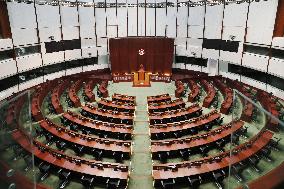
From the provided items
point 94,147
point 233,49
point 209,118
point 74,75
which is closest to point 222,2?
point 233,49

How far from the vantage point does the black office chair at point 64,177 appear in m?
10.7

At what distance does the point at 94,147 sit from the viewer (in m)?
12.6

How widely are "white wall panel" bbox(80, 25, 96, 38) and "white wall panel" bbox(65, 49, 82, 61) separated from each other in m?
1.72

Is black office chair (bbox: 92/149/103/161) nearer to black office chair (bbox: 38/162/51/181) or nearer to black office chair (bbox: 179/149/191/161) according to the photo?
black office chair (bbox: 38/162/51/181)

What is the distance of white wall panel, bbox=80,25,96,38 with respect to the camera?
2577 centimetres

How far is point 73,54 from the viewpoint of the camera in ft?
84.0

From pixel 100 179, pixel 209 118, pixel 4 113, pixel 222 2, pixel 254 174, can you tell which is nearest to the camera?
pixel 100 179

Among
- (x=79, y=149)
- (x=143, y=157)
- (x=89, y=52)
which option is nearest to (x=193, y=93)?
(x=143, y=157)

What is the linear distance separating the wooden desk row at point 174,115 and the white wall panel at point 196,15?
39.7ft

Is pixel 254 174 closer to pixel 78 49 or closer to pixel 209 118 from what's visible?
pixel 209 118

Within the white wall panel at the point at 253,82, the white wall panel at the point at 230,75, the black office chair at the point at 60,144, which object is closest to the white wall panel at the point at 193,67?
the white wall panel at the point at 230,75

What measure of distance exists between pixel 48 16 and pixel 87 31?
4423mm

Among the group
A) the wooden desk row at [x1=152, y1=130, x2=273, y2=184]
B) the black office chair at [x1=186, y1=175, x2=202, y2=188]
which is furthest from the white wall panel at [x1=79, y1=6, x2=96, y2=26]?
the black office chair at [x1=186, y1=175, x2=202, y2=188]

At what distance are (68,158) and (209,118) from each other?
9.27 meters
